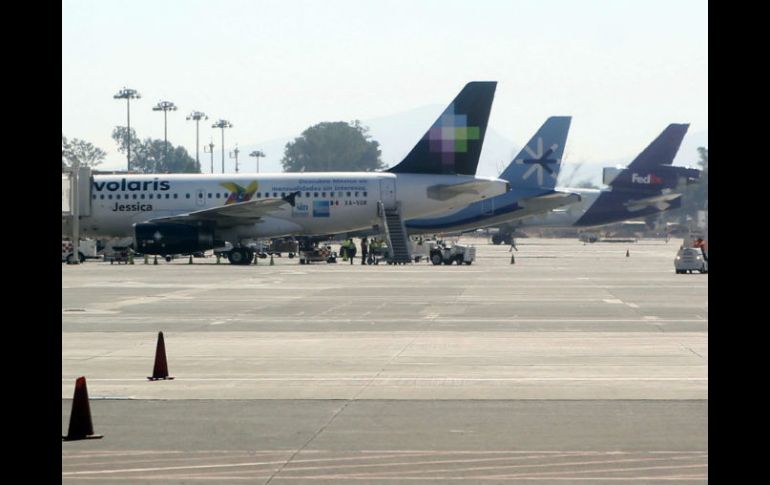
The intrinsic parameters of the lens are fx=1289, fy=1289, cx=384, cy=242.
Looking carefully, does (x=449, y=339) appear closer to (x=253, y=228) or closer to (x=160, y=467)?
(x=160, y=467)

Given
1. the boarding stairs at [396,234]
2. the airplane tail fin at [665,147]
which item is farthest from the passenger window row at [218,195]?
the airplane tail fin at [665,147]

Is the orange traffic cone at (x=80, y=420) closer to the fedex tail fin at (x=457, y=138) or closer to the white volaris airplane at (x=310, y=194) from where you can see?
the white volaris airplane at (x=310, y=194)

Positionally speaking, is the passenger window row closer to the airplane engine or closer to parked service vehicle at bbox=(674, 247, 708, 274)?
the airplane engine

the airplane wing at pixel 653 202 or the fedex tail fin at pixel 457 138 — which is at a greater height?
the fedex tail fin at pixel 457 138

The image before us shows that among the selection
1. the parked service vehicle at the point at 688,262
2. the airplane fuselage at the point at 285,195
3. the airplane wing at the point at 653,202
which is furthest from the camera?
the airplane wing at the point at 653,202

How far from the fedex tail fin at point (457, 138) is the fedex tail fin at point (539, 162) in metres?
11.7

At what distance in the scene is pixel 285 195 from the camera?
2517 inches

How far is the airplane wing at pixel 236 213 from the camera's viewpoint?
2427 inches

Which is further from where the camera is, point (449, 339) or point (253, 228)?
point (253, 228)
